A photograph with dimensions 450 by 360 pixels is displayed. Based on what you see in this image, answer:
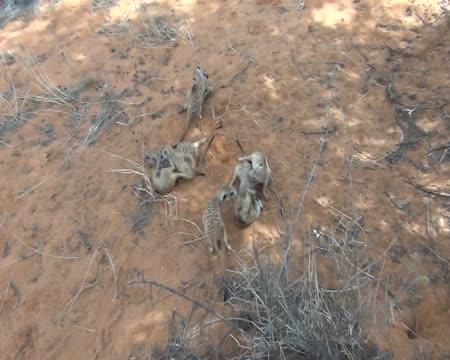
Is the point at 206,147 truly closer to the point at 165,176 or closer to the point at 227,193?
the point at 165,176

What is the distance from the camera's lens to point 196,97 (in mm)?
4457

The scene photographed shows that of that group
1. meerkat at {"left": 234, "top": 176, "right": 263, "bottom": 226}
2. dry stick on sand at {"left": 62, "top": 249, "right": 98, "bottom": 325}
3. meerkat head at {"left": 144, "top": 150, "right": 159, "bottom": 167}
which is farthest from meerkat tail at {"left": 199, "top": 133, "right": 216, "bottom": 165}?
dry stick on sand at {"left": 62, "top": 249, "right": 98, "bottom": 325}

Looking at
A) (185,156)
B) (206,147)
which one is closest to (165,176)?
(185,156)

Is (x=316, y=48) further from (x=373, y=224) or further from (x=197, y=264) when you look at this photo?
(x=197, y=264)

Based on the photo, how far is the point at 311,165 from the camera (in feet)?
12.9

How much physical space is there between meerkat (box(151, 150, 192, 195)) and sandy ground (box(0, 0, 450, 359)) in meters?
0.16

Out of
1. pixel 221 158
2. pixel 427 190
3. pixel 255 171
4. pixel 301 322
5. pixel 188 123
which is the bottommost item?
pixel 427 190

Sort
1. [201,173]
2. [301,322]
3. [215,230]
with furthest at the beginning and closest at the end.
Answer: [201,173], [215,230], [301,322]

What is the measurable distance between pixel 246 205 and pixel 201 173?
0.74 metres

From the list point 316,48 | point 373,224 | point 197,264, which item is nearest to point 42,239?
point 197,264

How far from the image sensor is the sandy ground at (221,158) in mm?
3348

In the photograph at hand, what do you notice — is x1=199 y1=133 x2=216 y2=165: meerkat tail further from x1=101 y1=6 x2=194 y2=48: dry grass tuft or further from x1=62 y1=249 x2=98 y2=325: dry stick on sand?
x1=101 y1=6 x2=194 y2=48: dry grass tuft

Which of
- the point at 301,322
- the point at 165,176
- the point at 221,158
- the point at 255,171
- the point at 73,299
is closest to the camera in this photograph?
the point at 301,322

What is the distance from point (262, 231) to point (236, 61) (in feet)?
7.39
